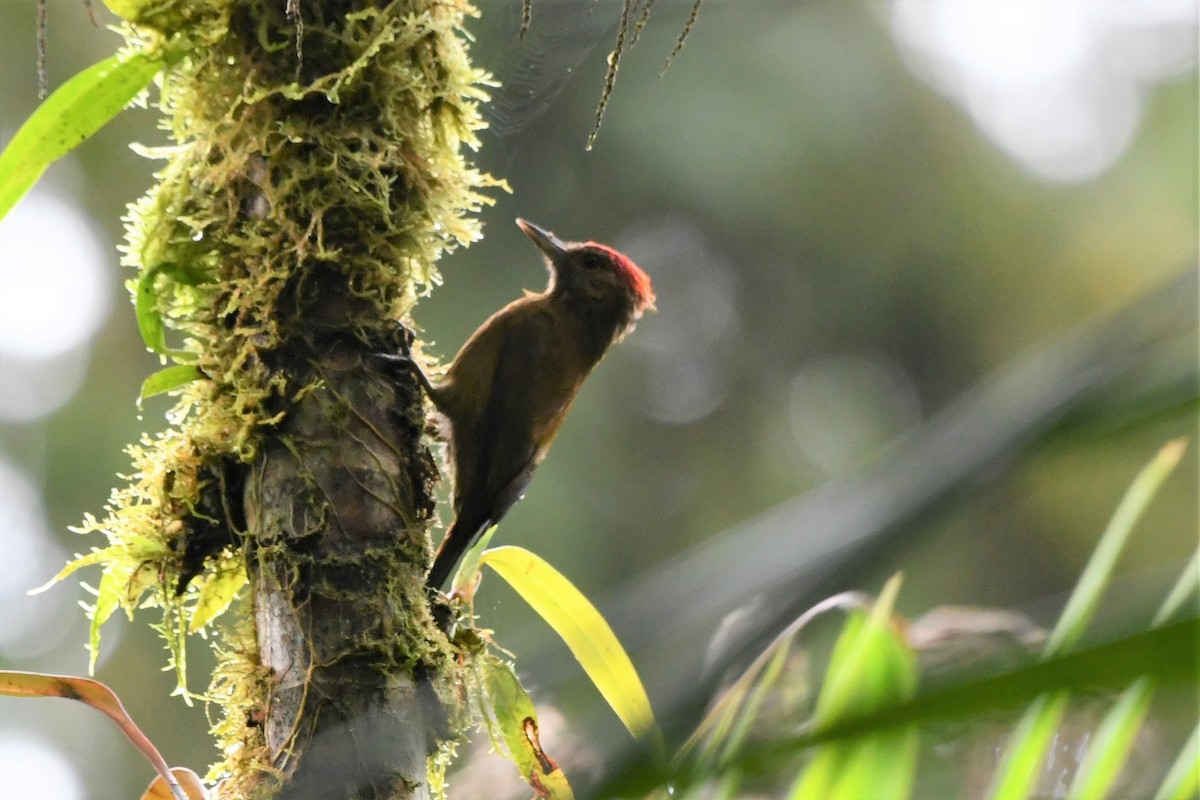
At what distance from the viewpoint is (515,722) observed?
1.75m

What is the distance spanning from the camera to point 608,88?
1408 millimetres

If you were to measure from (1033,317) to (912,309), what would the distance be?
93 cm

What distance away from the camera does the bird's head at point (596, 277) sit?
327cm

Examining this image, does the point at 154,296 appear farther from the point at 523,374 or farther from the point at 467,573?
the point at 523,374

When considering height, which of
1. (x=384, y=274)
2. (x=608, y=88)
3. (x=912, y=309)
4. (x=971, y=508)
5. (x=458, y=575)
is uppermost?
(x=912, y=309)

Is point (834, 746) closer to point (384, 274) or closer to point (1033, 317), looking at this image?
point (384, 274)

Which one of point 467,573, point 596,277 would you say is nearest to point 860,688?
point 467,573

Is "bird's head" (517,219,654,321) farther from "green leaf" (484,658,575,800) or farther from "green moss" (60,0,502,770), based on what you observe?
"green leaf" (484,658,575,800)

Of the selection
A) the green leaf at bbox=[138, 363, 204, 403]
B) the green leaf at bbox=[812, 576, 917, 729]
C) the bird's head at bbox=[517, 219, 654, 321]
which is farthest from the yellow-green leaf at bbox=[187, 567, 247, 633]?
the bird's head at bbox=[517, 219, 654, 321]

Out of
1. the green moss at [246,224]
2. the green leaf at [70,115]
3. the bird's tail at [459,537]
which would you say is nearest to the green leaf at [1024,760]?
the green moss at [246,224]

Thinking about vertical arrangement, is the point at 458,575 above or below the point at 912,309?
below

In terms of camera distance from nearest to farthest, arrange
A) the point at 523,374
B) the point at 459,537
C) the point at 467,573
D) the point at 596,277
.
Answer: the point at 467,573 < the point at 459,537 < the point at 523,374 < the point at 596,277

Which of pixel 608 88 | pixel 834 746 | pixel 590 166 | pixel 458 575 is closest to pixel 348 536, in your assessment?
pixel 458 575

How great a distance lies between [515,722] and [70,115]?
1.23 m
